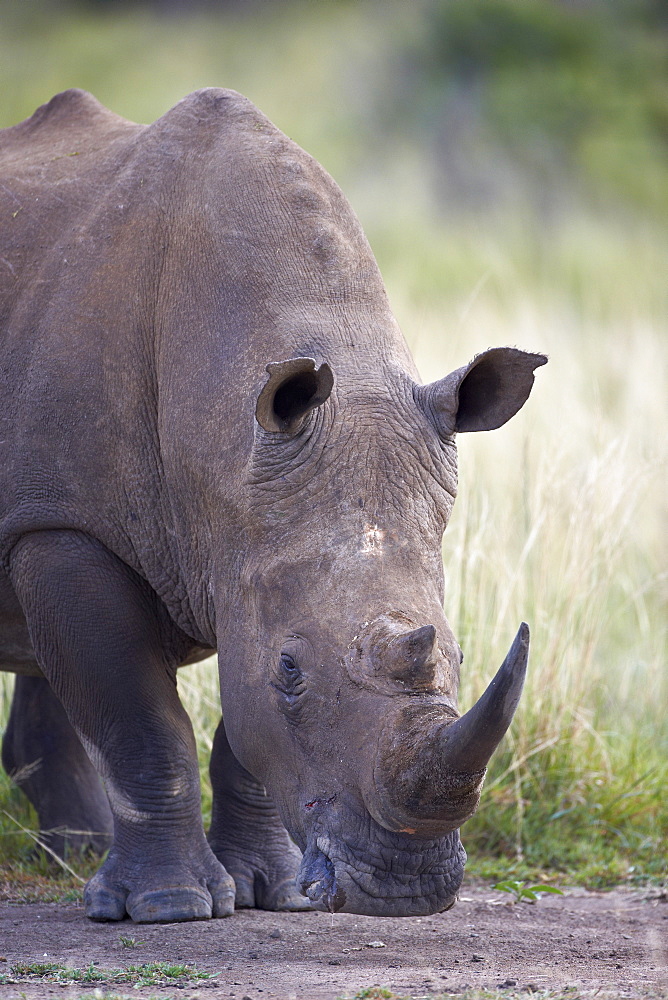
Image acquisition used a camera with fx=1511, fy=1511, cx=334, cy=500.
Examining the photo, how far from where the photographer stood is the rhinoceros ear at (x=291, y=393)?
13.6 feet

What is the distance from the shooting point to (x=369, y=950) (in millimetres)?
4723

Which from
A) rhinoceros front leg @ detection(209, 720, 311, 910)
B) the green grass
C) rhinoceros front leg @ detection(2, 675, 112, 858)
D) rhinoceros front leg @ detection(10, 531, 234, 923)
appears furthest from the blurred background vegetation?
the green grass

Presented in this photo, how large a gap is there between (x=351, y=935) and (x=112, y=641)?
1.23 m

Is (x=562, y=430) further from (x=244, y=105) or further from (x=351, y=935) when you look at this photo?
(x=351, y=935)

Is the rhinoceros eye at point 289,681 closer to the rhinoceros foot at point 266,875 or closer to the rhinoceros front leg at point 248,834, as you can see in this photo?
the rhinoceros front leg at point 248,834

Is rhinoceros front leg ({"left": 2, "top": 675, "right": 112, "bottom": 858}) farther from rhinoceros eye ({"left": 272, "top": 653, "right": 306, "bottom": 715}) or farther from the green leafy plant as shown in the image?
rhinoceros eye ({"left": 272, "top": 653, "right": 306, "bottom": 715})

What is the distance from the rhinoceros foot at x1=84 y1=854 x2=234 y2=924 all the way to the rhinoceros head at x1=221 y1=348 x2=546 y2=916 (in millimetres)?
651

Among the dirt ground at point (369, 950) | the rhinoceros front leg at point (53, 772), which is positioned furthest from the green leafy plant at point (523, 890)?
the rhinoceros front leg at point (53, 772)

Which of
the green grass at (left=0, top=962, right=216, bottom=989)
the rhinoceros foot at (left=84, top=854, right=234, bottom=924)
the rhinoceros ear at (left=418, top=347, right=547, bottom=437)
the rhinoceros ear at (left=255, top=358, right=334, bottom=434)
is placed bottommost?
the green grass at (left=0, top=962, right=216, bottom=989)

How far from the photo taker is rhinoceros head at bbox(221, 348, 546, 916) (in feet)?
12.6

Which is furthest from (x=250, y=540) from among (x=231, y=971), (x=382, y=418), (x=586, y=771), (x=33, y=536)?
(x=586, y=771)

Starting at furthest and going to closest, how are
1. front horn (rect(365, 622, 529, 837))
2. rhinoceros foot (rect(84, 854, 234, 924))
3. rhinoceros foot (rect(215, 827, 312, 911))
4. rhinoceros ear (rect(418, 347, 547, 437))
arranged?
1. rhinoceros foot (rect(215, 827, 312, 911))
2. rhinoceros foot (rect(84, 854, 234, 924))
3. rhinoceros ear (rect(418, 347, 547, 437))
4. front horn (rect(365, 622, 529, 837))

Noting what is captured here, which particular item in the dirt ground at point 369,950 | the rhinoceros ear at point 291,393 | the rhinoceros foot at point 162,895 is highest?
the rhinoceros ear at point 291,393

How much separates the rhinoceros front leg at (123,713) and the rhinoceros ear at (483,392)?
1167 mm
